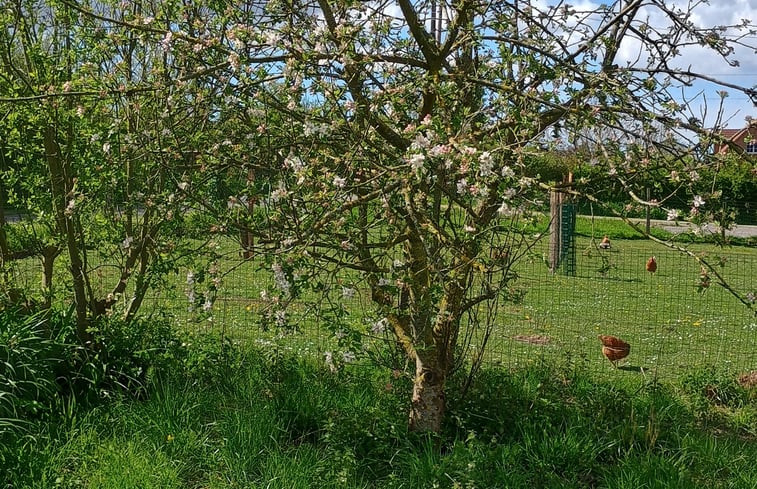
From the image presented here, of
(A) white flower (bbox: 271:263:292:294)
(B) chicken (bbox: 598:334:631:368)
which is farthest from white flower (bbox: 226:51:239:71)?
(B) chicken (bbox: 598:334:631:368)

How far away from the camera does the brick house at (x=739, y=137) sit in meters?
2.89

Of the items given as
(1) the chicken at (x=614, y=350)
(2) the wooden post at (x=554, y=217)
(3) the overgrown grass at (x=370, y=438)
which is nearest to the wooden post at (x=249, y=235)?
(3) the overgrown grass at (x=370, y=438)

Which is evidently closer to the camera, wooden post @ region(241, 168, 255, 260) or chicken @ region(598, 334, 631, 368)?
wooden post @ region(241, 168, 255, 260)

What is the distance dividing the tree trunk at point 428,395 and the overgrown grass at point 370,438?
8cm

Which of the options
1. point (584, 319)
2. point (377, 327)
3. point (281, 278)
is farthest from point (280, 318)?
point (584, 319)

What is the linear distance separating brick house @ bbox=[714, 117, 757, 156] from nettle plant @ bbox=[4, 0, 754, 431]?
0.40 ft

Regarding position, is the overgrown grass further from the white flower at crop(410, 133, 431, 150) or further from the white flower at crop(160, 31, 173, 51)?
the white flower at crop(160, 31, 173, 51)

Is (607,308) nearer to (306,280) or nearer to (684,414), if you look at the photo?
(684,414)

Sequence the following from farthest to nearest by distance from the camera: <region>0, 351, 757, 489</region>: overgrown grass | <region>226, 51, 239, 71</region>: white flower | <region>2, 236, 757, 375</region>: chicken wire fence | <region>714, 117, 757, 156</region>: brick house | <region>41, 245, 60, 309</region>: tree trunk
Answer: <region>41, 245, 60, 309</region>: tree trunk
<region>2, 236, 757, 375</region>: chicken wire fence
<region>0, 351, 757, 489</region>: overgrown grass
<region>714, 117, 757, 156</region>: brick house
<region>226, 51, 239, 71</region>: white flower

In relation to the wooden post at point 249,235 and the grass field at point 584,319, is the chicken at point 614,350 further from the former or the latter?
the wooden post at point 249,235

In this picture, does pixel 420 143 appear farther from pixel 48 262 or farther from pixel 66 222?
pixel 48 262

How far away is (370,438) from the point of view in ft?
11.6

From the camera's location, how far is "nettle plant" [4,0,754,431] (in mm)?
2822

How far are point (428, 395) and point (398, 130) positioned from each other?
1.36 m
